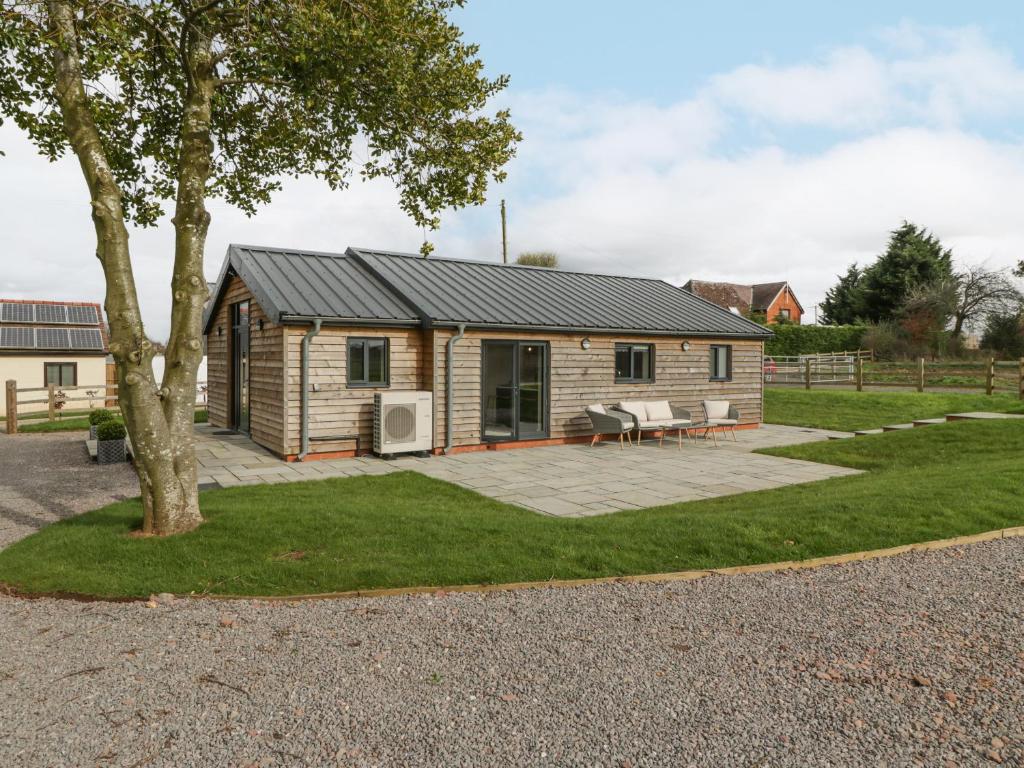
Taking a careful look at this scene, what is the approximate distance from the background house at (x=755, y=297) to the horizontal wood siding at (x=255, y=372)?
147ft

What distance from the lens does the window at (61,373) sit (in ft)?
95.2

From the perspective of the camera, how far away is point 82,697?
3229mm

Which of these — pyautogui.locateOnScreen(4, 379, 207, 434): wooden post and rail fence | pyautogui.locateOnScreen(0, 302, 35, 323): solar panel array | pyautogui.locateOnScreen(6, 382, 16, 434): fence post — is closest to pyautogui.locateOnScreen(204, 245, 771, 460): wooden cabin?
pyautogui.locateOnScreen(4, 379, 207, 434): wooden post and rail fence

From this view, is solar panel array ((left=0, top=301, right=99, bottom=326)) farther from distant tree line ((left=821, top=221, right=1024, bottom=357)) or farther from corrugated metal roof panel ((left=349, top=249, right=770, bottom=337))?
distant tree line ((left=821, top=221, right=1024, bottom=357))

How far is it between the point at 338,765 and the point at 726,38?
322 inches

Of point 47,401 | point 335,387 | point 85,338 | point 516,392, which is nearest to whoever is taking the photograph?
point 335,387

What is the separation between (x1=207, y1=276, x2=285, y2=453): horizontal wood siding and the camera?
37.2ft

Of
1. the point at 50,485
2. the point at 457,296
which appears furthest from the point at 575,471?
the point at 50,485

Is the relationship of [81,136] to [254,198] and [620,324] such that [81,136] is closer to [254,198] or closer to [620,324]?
[254,198]

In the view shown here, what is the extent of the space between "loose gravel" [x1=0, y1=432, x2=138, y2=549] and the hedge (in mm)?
34412

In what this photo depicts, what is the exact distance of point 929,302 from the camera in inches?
1484

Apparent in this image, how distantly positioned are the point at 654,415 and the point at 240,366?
29.2ft

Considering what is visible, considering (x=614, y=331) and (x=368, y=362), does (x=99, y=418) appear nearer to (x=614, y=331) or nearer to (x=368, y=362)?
(x=368, y=362)

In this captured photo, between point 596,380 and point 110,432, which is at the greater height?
point 596,380
